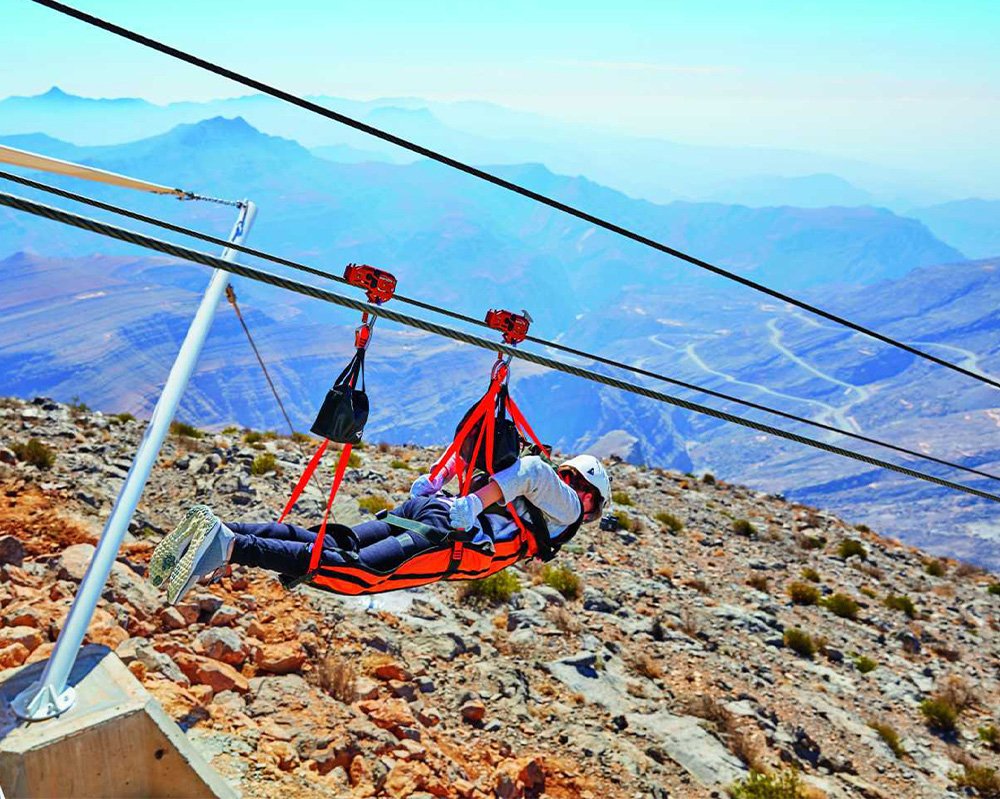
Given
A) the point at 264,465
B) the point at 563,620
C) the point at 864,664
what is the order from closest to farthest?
the point at 563,620
the point at 864,664
the point at 264,465

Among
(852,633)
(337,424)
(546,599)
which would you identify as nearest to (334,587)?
(337,424)

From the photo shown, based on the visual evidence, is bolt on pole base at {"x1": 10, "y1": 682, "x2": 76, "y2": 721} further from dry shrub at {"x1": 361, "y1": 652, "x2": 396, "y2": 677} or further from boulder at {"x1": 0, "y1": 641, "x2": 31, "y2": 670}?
dry shrub at {"x1": 361, "y1": 652, "x2": 396, "y2": 677}

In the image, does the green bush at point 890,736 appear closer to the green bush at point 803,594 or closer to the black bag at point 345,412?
the green bush at point 803,594

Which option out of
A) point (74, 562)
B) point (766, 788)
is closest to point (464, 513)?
point (74, 562)

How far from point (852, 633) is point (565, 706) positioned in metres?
10.2

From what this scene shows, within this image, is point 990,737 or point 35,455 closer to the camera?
point 35,455

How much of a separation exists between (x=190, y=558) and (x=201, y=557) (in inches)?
3.7

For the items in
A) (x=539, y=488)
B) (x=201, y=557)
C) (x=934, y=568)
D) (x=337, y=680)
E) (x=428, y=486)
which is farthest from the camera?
(x=934, y=568)

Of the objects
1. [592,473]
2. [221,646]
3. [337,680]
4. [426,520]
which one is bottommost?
[337,680]

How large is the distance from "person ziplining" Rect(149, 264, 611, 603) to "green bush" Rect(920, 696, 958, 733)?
11.6 metres

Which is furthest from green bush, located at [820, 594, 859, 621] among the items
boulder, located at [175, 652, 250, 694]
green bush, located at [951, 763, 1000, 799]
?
boulder, located at [175, 652, 250, 694]

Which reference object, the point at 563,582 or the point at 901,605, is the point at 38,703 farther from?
the point at 901,605

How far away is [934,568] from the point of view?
26.4 m

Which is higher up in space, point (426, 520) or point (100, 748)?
point (426, 520)
